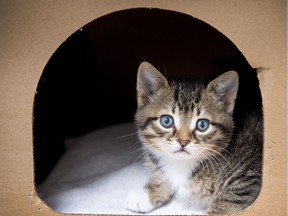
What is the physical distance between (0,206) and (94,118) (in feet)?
4.53

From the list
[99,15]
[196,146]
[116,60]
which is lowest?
[196,146]

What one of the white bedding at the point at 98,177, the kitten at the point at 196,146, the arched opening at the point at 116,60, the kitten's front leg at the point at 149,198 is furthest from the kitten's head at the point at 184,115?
the arched opening at the point at 116,60

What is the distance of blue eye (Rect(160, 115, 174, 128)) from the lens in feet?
→ 5.99

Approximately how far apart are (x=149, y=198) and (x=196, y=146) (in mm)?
362

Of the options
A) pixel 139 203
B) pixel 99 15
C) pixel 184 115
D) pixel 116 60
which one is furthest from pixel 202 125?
pixel 116 60

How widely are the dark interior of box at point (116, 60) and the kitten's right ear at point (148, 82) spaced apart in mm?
692

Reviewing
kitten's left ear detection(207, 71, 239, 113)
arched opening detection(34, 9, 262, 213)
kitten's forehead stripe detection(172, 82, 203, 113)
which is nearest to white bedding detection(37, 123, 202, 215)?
arched opening detection(34, 9, 262, 213)

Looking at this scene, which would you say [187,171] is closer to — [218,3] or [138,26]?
[218,3]

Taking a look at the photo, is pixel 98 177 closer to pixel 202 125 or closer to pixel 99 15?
pixel 202 125

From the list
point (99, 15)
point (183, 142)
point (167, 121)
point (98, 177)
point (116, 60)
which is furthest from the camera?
point (116, 60)

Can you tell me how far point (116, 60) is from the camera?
302cm

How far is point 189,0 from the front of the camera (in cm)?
159

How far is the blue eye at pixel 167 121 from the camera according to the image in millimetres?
1827

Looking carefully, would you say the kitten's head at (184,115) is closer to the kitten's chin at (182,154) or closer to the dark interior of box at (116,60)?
the kitten's chin at (182,154)
